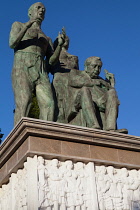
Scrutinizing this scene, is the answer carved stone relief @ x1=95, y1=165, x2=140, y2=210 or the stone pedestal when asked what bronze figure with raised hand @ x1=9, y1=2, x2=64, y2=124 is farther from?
carved stone relief @ x1=95, y1=165, x2=140, y2=210

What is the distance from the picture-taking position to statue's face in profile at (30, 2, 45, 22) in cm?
928

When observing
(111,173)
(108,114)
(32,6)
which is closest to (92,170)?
(111,173)

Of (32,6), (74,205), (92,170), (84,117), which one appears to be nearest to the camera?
(74,205)

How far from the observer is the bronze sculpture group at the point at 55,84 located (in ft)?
28.0

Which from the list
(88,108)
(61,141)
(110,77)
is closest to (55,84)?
(88,108)

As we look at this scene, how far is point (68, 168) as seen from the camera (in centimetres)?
749

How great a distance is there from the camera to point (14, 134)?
7.59 m

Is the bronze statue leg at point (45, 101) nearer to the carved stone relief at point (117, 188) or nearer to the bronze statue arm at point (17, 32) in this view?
the bronze statue arm at point (17, 32)

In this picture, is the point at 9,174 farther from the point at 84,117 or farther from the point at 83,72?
the point at 83,72

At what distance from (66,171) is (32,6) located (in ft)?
13.4

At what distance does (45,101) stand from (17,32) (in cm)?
165

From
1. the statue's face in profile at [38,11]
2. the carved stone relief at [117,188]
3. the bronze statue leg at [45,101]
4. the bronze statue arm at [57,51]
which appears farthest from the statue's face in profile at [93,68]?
the carved stone relief at [117,188]

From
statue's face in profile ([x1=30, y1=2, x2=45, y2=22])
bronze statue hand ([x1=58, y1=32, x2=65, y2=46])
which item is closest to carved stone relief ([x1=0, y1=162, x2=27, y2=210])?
bronze statue hand ([x1=58, y1=32, x2=65, y2=46])

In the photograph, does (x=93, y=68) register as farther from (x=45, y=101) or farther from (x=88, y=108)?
(x=45, y=101)
